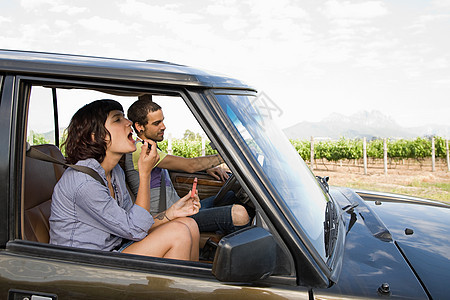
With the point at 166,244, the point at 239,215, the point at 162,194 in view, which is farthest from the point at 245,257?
the point at 162,194

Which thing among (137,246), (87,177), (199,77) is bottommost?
(137,246)

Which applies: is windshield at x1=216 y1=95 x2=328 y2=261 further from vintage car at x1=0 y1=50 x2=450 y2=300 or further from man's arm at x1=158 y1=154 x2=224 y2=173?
man's arm at x1=158 y1=154 x2=224 y2=173

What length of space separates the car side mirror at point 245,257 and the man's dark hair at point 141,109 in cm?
124

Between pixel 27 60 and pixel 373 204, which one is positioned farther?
pixel 373 204

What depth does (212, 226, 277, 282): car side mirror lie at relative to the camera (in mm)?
1202

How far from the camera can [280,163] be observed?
1720 mm

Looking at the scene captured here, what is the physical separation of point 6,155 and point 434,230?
1938 millimetres

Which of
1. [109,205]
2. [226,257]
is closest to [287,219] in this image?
[226,257]

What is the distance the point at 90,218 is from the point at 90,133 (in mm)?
495

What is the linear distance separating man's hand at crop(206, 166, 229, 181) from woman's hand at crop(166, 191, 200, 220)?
1.39m

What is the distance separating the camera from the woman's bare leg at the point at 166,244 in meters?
1.65

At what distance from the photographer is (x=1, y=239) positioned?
1.47 m

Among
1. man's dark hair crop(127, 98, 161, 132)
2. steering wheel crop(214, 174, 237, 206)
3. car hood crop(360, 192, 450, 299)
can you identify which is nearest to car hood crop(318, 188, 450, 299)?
car hood crop(360, 192, 450, 299)

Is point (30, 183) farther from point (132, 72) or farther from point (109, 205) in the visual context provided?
point (132, 72)
